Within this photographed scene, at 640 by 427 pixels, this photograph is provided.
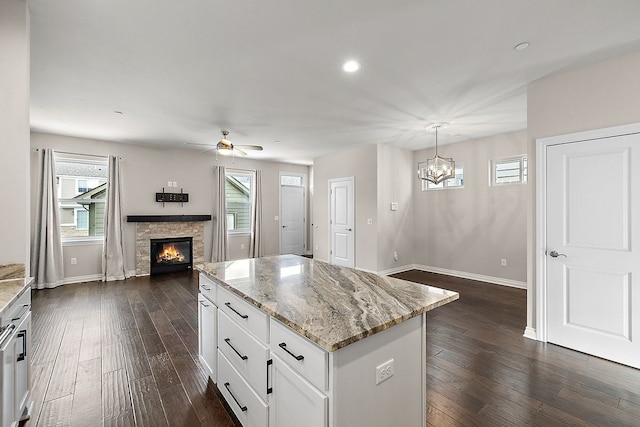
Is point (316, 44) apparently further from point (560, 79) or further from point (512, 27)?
point (560, 79)

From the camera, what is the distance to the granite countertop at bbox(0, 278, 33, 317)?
147cm

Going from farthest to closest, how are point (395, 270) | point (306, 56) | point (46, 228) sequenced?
point (395, 270), point (46, 228), point (306, 56)

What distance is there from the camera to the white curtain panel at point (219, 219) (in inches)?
260

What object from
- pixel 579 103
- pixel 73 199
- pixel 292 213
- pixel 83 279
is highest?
pixel 579 103

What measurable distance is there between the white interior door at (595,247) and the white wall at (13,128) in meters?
4.39

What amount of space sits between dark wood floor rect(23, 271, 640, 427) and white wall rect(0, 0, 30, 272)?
3.71ft

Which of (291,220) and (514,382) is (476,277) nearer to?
(514,382)

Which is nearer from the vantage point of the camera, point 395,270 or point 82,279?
point 82,279

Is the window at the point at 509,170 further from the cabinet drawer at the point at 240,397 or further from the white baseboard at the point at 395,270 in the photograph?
the cabinet drawer at the point at 240,397

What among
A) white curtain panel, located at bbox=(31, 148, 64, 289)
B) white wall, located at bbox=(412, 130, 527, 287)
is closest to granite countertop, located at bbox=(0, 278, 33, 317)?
white curtain panel, located at bbox=(31, 148, 64, 289)

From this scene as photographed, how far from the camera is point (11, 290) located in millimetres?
1648

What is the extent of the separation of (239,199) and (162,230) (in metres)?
1.96

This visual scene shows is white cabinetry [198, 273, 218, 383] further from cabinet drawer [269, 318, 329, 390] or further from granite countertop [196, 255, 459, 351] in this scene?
cabinet drawer [269, 318, 329, 390]

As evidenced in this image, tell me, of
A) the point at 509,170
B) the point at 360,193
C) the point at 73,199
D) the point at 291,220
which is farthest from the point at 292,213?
the point at 509,170
